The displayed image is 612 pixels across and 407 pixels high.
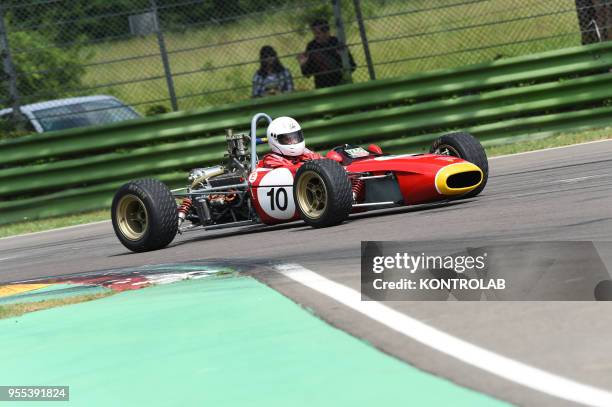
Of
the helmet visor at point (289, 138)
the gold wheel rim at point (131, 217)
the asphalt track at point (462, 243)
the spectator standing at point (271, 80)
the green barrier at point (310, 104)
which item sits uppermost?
the spectator standing at point (271, 80)

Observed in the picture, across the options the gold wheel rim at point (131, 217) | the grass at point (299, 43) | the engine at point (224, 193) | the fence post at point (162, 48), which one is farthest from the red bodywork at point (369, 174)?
the grass at point (299, 43)

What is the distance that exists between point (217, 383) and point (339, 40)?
11623mm

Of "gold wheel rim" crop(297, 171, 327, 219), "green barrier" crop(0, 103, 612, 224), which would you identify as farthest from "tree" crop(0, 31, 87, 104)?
"gold wheel rim" crop(297, 171, 327, 219)

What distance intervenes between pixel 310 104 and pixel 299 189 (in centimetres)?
613

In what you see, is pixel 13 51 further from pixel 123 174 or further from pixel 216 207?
pixel 216 207

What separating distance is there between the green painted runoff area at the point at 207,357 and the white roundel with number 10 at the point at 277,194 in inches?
127

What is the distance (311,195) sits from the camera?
10109mm

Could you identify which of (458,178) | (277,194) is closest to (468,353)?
(458,178)

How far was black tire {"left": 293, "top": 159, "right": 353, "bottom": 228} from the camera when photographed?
9508mm

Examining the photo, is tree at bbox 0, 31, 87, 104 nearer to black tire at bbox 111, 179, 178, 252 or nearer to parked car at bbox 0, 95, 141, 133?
parked car at bbox 0, 95, 141, 133

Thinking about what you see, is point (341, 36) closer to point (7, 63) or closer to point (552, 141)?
point (552, 141)

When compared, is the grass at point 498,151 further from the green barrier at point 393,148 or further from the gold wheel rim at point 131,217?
the gold wheel rim at point 131,217

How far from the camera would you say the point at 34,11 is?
15.7m

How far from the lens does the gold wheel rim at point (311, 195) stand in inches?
388
